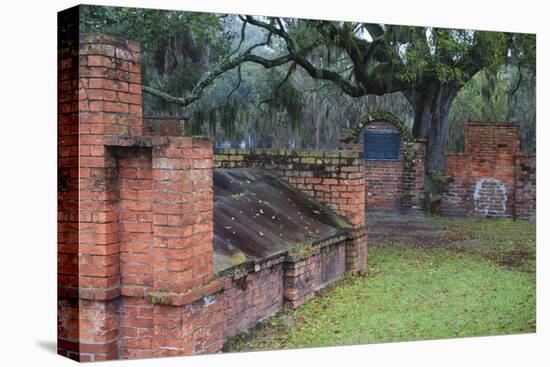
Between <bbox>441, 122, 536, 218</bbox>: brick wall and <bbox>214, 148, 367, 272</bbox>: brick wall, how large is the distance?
4.27 feet

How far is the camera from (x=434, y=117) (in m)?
10.0

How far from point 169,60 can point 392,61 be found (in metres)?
2.74

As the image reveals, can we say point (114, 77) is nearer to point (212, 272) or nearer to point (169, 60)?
point (212, 272)

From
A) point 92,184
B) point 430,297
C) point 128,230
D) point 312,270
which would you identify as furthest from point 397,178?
point 92,184

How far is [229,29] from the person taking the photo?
8.61 meters

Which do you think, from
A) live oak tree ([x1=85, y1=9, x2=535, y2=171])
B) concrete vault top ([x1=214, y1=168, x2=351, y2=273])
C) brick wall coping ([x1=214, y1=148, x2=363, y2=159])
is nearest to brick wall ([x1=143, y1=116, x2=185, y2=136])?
live oak tree ([x1=85, y1=9, x2=535, y2=171])

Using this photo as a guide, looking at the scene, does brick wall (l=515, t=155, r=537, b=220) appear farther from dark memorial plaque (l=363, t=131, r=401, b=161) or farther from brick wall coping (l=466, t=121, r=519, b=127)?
dark memorial plaque (l=363, t=131, r=401, b=161)

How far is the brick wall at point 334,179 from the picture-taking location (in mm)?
8164

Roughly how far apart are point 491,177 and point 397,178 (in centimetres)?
139

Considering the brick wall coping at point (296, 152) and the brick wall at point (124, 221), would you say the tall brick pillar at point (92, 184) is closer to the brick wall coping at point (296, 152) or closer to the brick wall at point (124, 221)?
the brick wall at point (124, 221)

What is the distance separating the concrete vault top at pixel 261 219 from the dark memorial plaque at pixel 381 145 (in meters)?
2.37

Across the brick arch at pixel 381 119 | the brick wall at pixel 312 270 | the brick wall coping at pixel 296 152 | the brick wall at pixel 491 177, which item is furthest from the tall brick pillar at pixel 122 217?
the brick arch at pixel 381 119

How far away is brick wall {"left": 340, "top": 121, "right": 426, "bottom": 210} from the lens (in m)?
9.59

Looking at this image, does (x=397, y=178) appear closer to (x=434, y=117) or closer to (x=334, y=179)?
(x=434, y=117)
